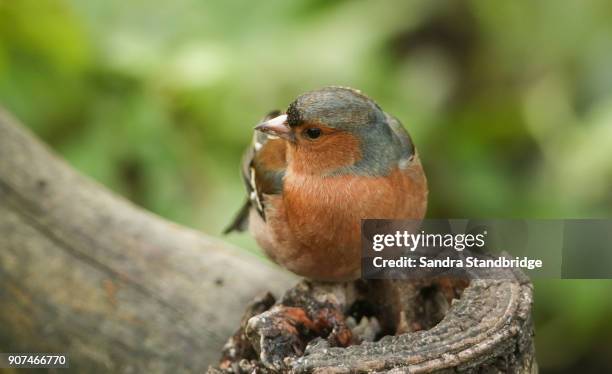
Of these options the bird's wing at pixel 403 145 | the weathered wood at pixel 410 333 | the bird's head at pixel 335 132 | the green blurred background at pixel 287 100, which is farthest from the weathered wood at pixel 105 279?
the green blurred background at pixel 287 100

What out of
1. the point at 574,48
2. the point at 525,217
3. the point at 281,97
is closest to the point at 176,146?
the point at 281,97

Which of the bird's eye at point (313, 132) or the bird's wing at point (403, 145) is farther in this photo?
the bird's wing at point (403, 145)

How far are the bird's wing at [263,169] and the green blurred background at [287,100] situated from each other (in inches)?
25.0

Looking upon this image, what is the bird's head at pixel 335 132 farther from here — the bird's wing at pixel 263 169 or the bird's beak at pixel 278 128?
the bird's wing at pixel 263 169

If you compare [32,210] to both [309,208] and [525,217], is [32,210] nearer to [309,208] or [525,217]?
[309,208]

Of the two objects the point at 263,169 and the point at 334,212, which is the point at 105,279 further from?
the point at 334,212

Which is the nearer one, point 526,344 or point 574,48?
point 526,344

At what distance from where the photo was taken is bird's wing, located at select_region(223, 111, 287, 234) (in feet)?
9.90

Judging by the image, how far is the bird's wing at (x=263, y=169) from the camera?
302 cm

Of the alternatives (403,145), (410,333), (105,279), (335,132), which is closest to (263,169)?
(335,132)

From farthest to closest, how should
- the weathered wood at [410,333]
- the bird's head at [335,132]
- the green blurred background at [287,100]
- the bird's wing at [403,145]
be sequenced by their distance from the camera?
the green blurred background at [287,100] < the bird's wing at [403,145] < the bird's head at [335,132] < the weathered wood at [410,333]

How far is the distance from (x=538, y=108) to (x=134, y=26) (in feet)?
6.50

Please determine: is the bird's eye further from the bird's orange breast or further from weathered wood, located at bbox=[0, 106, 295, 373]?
weathered wood, located at bbox=[0, 106, 295, 373]

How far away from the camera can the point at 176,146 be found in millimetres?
4020
